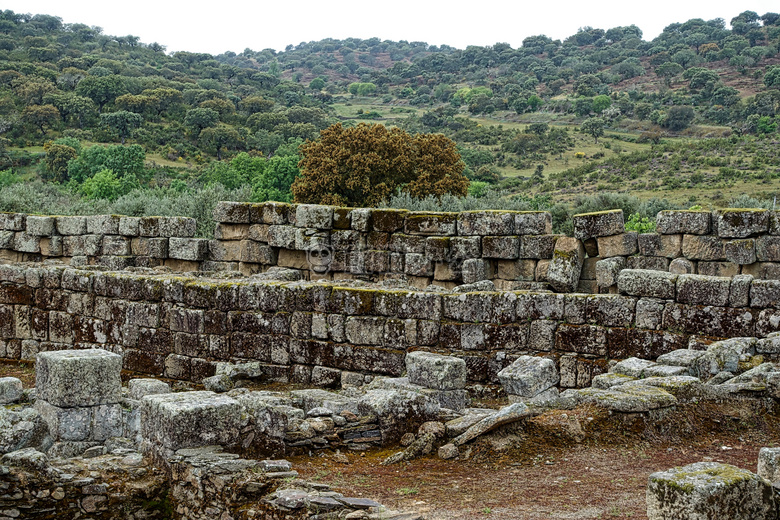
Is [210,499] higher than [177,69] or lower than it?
lower

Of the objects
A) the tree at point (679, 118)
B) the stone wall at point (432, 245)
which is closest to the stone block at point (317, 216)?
the stone wall at point (432, 245)

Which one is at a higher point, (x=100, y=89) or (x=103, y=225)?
(x=100, y=89)

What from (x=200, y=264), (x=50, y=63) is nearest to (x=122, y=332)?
(x=200, y=264)

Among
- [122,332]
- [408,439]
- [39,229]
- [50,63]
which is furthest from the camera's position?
[50,63]

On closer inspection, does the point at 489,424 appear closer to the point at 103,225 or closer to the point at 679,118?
the point at 103,225

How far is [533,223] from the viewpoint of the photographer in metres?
15.1

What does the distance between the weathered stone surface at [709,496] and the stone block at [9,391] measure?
8.35m

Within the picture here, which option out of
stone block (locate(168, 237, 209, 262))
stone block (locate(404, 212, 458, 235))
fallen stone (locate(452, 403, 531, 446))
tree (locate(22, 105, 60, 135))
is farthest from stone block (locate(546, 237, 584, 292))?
tree (locate(22, 105, 60, 135))

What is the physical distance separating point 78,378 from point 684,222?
10399mm

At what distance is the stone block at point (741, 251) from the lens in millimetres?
13602

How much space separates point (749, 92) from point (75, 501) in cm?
7287

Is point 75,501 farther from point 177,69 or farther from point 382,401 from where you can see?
point 177,69

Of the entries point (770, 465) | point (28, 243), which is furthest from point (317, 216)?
point (770, 465)

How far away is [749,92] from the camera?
69312mm
